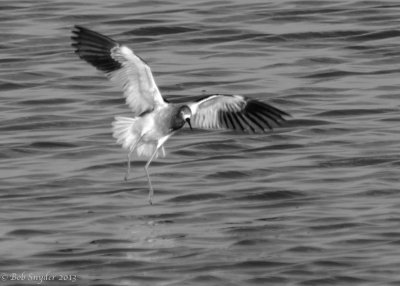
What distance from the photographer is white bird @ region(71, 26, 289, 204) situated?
46.5 feet

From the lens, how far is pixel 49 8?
2347cm

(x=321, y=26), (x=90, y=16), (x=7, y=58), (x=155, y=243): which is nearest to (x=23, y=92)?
(x=7, y=58)

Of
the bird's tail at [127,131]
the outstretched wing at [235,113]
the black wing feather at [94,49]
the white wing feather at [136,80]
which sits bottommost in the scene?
the bird's tail at [127,131]

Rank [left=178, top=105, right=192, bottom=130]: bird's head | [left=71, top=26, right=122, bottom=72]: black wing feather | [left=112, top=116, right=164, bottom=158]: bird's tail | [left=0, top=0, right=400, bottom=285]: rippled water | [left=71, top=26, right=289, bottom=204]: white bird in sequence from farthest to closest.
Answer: [left=112, top=116, right=164, bottom=158]: bird's tail
[left=71, top=26, right=122, bottom=72]: black wing feather
[left=71, top=26, right=289, bottom=204]: white bird
[left=178, top=105, right=192, bottom=130]: bird's head
[left=0, top=0, right=400, bottom=285]: rippled water

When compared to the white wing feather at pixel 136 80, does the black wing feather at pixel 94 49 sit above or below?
above

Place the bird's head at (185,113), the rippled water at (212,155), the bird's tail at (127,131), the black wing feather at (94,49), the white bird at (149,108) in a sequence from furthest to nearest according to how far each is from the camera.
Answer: the bird's tail at (127,131), the black wing feather at (94,49), the white bird at (149,108), the bird's head at (185,113), the rippled water at (212,155)

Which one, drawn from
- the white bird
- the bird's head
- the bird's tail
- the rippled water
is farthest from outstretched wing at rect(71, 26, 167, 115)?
the rippled water

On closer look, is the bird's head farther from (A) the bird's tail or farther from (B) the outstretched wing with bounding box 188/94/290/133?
(A) the bird's tail

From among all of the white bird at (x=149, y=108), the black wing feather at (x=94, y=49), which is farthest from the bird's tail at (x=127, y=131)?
the black wing feather at (x=94, y=49)

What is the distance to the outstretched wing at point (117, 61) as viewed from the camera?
46.8ft

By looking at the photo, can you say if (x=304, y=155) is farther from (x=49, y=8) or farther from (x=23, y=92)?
(x=49, y=8)

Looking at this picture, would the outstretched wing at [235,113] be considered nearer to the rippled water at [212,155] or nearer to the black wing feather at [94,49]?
the rippled water at [212,155]

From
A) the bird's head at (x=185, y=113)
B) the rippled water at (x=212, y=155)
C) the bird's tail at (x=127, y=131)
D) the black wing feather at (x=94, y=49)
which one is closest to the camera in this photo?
the rippled water at (x=212, y=155)

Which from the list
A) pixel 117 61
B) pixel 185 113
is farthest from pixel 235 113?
pixel 117 61
